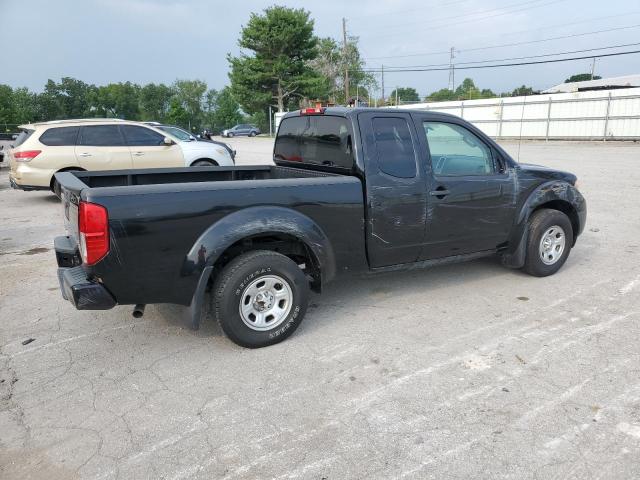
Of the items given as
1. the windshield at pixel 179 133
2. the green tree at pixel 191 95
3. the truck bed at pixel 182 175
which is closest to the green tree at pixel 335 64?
the green tree at pixel 191 95

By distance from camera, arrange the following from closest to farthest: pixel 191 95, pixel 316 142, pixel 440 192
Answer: pixel 440 192
pixel 316 142
pixel 191 95

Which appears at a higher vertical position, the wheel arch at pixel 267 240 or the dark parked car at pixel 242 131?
the wheel arch at pixel 267 240

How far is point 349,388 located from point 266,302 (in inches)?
37.1

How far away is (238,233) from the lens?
3547 mm

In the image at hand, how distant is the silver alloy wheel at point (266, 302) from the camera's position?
3.73m

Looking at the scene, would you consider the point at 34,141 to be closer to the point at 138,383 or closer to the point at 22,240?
the point at 22,240

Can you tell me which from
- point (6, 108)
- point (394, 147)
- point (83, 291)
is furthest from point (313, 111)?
point (6, 108)

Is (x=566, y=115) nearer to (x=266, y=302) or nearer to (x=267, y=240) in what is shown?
(x=267, y=240)

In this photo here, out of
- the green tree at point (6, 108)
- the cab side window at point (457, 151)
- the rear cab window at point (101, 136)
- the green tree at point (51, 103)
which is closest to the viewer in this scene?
the cab side window at point (457, 151)

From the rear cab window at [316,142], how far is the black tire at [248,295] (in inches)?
42.7

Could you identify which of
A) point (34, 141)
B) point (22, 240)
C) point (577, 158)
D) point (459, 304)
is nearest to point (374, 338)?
point (459, 304)

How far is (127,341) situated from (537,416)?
9.84ft

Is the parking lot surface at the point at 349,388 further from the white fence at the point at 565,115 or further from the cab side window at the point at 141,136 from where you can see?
the white fence at the point at 565,115

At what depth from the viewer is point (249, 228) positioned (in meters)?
3.58
